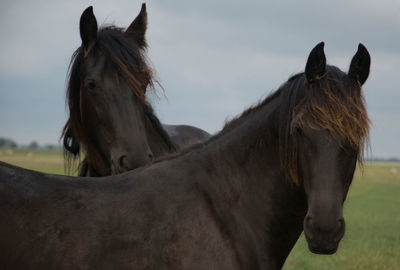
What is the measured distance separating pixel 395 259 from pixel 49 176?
944cm

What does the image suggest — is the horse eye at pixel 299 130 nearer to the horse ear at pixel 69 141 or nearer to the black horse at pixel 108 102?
the black horse at pixel 108 102

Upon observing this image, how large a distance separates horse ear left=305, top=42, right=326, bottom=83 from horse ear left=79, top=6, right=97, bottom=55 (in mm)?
2950

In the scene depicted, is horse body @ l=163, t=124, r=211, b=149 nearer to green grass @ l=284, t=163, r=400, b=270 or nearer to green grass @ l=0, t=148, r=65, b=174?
green grass @ l=284, t=163, r=400, b=270

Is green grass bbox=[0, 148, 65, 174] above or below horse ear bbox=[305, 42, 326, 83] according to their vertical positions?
below

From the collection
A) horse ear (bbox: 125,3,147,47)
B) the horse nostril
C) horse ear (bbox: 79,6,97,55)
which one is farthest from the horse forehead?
the horse nostril

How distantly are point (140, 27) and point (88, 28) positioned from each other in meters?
0.91

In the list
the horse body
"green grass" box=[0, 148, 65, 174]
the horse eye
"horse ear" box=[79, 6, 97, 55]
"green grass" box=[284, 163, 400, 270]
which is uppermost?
"horse ear" box=[79, 6, 97, 55]

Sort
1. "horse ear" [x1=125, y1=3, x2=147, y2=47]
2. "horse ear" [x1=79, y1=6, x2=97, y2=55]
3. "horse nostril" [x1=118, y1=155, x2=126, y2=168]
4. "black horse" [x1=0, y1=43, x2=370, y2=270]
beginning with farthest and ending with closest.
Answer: "horse ear" [x1=125, y1=3, x2=147, y2=47] < "horse ear" [x1=79, y1=6, x2=97, y2=55] < "horse nostril" [x1=118, y1=155, x2=126, y2=168] < "black horse" [x1=0, y1=43, x2=370, y2=270]

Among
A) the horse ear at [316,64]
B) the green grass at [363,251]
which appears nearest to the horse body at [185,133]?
the green grass at [363,251]

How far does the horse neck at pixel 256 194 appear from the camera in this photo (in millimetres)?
3514

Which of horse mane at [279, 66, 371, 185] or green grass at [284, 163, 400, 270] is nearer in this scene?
horse mane at [279, 66, 371, 185]

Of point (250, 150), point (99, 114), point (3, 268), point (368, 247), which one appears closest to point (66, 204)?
point (3, 268)

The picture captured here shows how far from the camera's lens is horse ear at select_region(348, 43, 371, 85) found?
3.57 meters

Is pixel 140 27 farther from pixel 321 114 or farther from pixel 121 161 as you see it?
pixel 321 114
